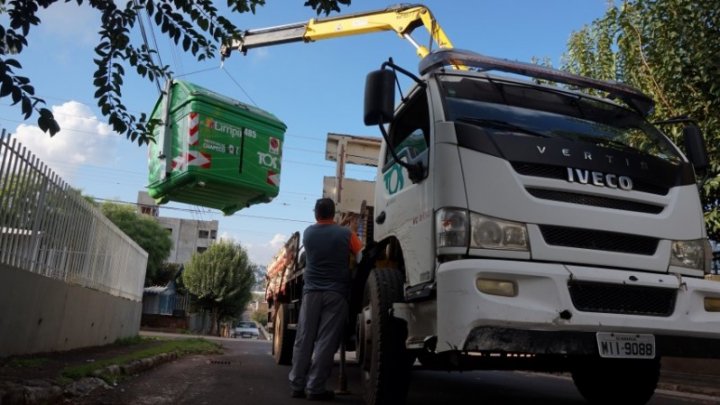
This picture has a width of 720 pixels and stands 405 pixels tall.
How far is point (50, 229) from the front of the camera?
6848mm

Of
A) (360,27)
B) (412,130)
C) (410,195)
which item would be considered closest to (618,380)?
(410,195)

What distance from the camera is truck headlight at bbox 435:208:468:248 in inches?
134

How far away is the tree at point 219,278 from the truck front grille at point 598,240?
39.4 meters

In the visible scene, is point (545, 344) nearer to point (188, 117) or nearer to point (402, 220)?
point (402, 220)

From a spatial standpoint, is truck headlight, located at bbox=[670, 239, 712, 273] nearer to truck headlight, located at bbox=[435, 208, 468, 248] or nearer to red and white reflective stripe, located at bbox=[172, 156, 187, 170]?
truck headlight, located at bbox=[435, 208, 468, 248]

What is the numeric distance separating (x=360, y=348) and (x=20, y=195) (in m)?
3.92

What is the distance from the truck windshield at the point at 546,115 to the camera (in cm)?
397

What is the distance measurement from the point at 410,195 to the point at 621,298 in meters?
1.55

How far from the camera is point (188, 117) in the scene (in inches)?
246

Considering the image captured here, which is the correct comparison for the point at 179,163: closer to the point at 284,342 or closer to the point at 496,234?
the point at 284,342

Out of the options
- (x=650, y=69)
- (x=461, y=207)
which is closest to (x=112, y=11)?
(x=461, y=207)

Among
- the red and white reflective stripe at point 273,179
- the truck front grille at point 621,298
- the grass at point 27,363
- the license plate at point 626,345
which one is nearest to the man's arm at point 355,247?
the red and white reflective stripe at point 273,179

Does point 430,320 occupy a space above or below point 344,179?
below

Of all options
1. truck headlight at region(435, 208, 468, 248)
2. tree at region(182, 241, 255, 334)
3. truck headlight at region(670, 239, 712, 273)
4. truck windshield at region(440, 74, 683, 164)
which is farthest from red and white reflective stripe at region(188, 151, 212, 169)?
tree at region(182, 241, 255, 334)
